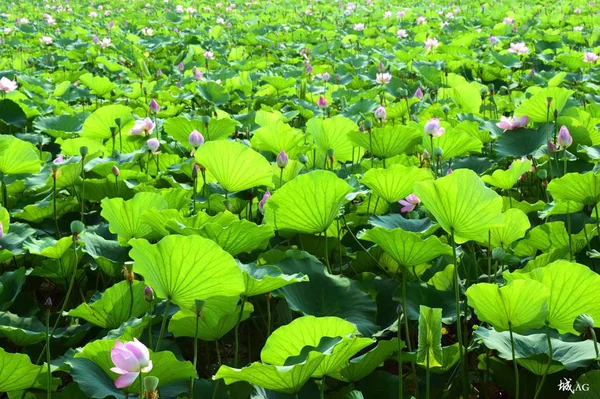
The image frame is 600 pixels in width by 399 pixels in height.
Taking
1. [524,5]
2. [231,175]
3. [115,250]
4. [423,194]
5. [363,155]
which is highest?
[423,194]

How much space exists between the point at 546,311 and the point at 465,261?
49 centimetres

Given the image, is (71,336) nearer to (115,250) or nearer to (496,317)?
(115,250)

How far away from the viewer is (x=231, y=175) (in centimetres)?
154

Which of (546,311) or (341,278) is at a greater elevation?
Result: (546,311)

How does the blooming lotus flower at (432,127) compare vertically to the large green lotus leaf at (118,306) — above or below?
above

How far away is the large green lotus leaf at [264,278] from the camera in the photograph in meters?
1.08

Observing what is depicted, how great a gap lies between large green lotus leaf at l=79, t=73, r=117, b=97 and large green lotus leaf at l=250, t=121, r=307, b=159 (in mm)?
1413

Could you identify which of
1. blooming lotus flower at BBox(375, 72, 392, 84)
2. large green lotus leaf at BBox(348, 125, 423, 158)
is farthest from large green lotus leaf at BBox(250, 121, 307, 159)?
blooming lotus flower at BBox(375, 72, 392, 84)

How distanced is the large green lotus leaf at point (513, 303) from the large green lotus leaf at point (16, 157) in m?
1.17

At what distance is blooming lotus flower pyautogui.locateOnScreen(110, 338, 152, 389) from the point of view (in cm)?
89

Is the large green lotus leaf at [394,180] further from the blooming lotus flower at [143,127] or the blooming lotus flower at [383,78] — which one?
the blooming lotus flower at [383,78]

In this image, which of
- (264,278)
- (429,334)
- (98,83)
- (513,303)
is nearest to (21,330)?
(264,278)

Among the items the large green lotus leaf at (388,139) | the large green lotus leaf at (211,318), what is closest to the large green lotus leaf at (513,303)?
the large green lotus leaf at (211,318)

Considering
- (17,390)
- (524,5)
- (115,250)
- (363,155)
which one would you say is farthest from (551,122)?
(524,5)
